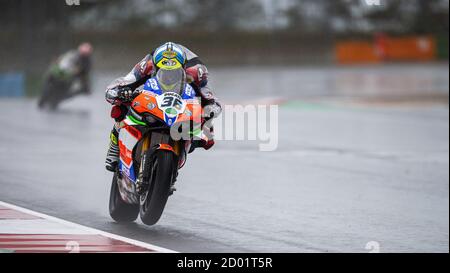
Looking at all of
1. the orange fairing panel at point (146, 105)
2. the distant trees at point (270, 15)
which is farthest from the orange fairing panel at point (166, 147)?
the distant trees at point (270, 15)

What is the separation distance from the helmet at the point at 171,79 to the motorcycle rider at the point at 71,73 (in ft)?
48.2

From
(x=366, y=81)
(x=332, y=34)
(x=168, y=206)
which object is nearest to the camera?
(x=168, y=206)

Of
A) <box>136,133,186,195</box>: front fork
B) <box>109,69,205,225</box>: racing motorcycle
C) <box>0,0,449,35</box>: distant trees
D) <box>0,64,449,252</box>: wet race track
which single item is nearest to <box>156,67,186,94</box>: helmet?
<box>109,69,205,225</box>: racing motorcycle

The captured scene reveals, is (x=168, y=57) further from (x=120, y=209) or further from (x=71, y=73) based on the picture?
(x=71, y=73)

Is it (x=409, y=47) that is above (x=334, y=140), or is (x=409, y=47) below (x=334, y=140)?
above

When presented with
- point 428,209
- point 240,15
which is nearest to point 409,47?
point 240,15

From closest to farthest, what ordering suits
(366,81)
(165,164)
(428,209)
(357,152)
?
(165,164) → (428,209) → (357,152) → (366,81)

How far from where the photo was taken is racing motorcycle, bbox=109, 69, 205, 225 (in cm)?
854

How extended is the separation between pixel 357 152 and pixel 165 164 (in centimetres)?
890

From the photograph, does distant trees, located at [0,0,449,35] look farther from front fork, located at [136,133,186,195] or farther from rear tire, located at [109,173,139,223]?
front fork, located at [136,133,186,195]

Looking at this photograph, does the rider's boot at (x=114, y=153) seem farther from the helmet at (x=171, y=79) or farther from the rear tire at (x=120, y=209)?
the helmet at (x=171, y=79)

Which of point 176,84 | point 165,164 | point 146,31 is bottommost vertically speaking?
point 165,164
